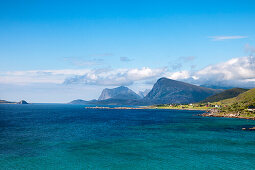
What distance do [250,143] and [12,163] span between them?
2940 inches

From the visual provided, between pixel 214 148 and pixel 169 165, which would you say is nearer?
pixel 169 165

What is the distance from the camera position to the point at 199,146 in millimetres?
67625

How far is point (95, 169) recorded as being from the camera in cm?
4641

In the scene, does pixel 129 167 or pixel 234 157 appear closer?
pixel 129 167

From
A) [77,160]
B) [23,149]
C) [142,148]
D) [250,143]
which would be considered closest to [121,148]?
[142,148]

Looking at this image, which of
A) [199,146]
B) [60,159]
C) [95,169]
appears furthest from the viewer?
[199,146]

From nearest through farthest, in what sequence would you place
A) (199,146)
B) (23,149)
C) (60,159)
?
1. (60,159)
2. (23,149)
3. (199,146)

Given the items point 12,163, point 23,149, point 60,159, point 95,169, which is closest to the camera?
point 95,169

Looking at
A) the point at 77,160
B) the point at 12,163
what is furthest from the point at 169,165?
the point at 12,163

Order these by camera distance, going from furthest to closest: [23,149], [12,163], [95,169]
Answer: [23,149] < [12,163] < [95,169]

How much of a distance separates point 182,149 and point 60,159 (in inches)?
1423

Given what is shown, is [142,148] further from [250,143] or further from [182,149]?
[250,143]

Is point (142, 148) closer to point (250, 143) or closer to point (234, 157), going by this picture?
point (234, 157)

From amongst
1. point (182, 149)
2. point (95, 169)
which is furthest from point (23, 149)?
point (182, 149)
